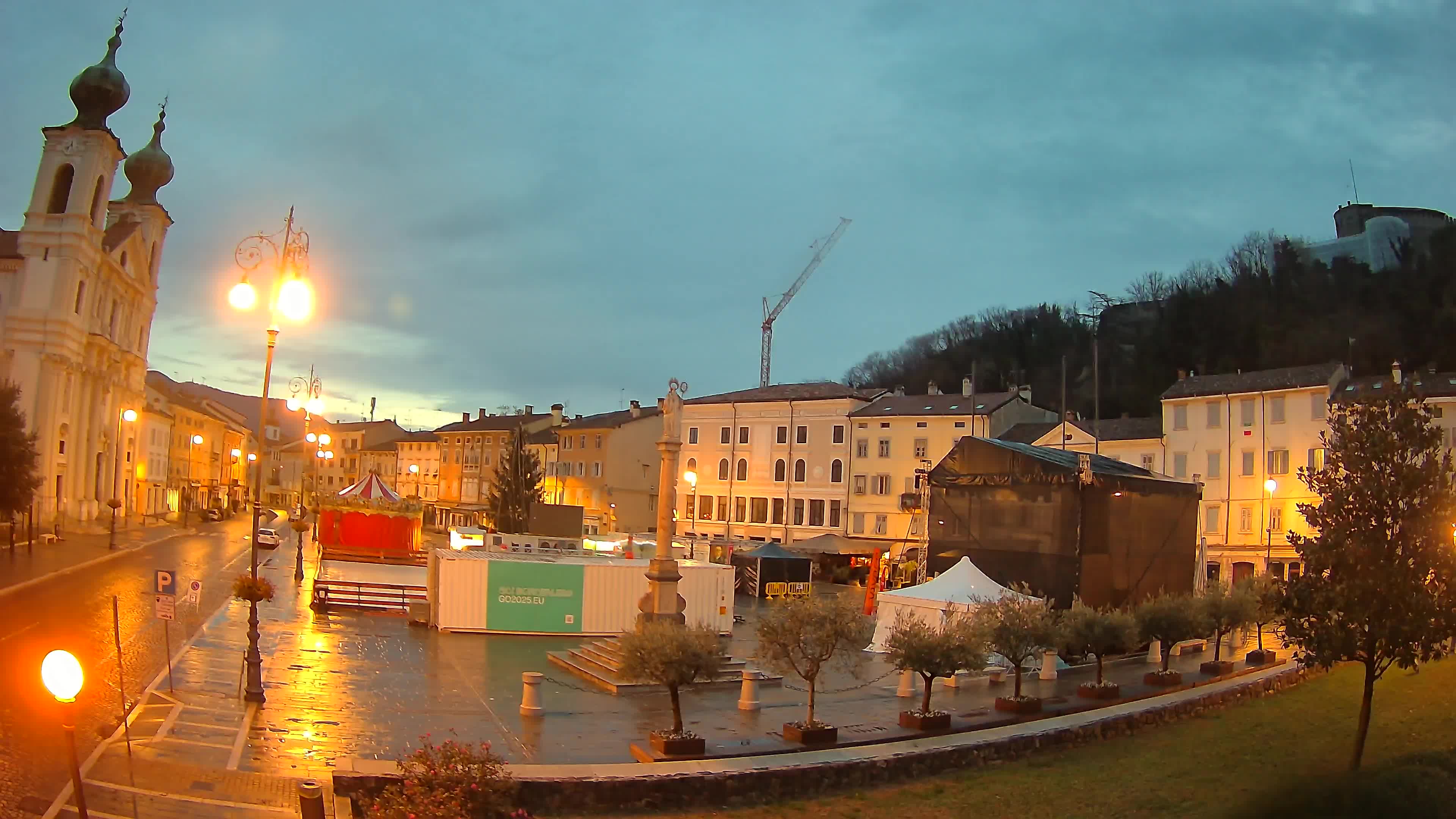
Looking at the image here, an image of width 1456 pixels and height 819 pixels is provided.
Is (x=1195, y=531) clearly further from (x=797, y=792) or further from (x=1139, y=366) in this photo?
(x=1139, y=366)

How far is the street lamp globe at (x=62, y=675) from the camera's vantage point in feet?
22.3

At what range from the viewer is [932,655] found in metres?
17.0

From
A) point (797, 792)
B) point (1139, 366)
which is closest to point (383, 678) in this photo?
point (797, 792)

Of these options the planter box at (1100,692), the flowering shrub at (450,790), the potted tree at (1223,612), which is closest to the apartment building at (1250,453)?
the potted tree at (1223,612)

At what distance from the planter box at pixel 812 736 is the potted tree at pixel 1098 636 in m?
6.79

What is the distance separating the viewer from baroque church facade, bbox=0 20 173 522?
53625 millimetres

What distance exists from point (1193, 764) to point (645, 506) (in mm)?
63546

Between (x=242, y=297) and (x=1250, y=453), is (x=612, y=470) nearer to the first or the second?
(x=1250, y=453)

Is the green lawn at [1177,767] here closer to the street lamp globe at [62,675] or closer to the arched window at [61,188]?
the street lamp globe at [62,675]

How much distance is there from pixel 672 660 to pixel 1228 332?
250 ft

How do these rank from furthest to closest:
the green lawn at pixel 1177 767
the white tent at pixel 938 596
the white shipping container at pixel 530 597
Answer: the white shipping container at pixel 530 597, the white tent at pixel 938 596, the green lawn at pixel 1177 767

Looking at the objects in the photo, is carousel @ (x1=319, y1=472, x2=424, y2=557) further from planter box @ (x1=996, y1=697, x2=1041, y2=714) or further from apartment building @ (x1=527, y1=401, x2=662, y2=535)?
planter box @ (x1=996, y1=697, x2=1041, y2=714)

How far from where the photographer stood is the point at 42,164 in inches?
2239

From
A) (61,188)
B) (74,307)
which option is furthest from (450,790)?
(61,188)
